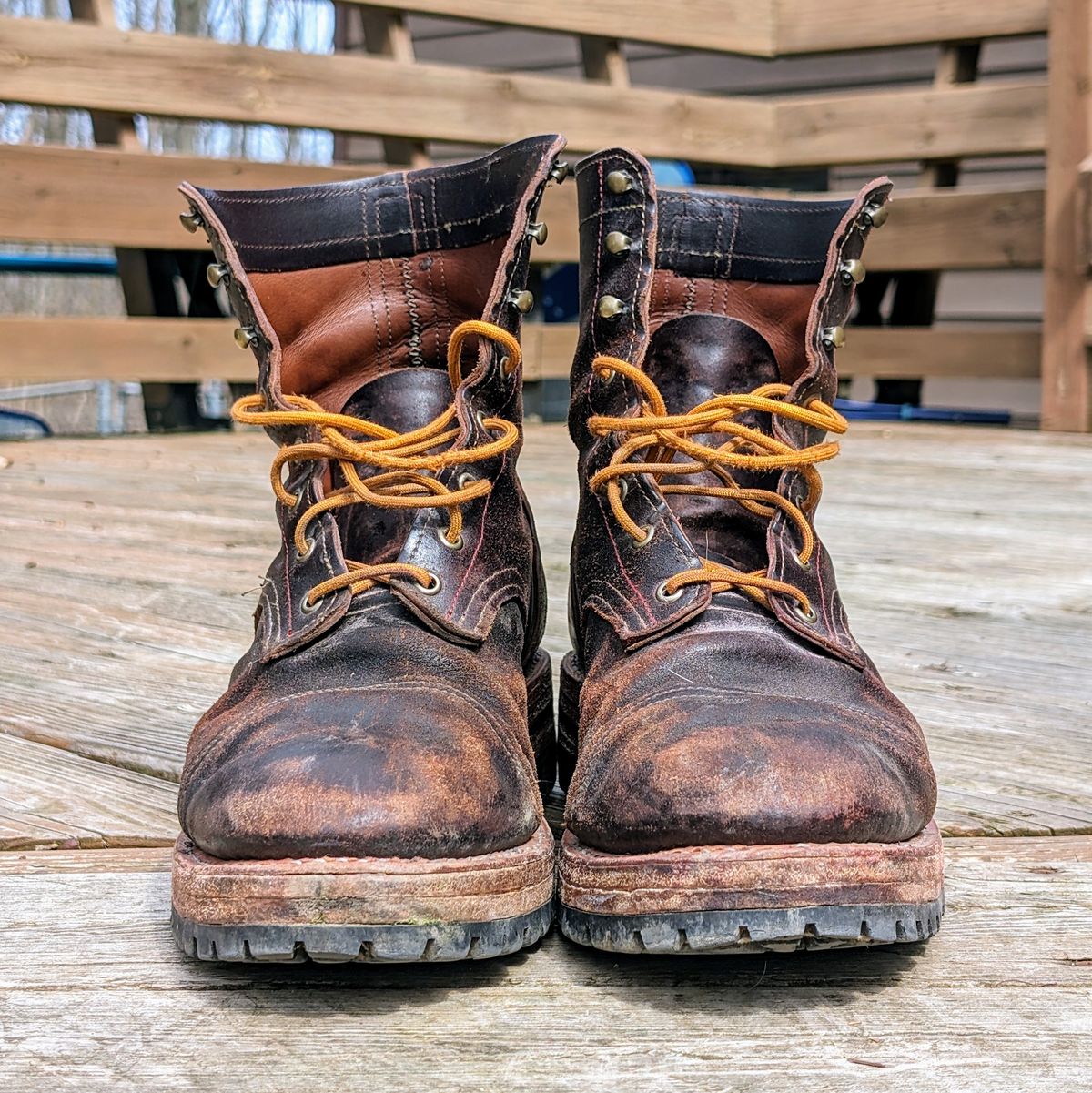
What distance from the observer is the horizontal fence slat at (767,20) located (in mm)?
4469

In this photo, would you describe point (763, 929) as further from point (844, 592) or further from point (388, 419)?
point (844, 592)

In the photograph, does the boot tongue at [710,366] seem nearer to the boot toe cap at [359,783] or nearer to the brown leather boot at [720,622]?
the brown leather boot at [720,622]

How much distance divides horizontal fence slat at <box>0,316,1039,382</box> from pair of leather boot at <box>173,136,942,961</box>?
10.1 ft

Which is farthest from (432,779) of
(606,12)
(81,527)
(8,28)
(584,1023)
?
(606,12)

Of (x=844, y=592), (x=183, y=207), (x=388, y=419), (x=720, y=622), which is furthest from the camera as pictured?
(x=183, y=207)

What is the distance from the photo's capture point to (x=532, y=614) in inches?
49.0

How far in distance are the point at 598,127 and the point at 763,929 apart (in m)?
4.22

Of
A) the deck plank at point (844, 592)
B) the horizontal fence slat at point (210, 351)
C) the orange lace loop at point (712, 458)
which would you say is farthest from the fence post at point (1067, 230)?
the orange lace loop at point (712, 458)

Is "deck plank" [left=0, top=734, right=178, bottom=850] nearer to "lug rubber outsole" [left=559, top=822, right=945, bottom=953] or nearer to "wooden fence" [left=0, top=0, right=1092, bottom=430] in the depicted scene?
"lug rubber outsole" [left=559, top=822, right=945, bottom=953]

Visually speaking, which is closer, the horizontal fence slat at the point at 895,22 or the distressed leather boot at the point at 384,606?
→ the distressed leather boot at the point at 384,606

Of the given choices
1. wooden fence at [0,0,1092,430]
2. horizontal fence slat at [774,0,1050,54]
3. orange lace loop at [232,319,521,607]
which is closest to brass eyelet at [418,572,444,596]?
orange lace loop at [232,319,521,607]

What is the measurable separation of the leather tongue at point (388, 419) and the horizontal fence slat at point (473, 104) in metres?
3.18

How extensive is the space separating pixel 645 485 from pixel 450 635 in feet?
0.71

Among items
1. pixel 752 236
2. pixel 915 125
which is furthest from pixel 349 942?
pixel 915 125
